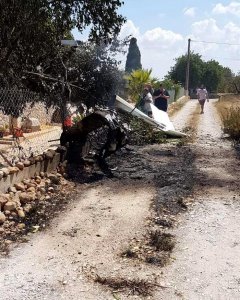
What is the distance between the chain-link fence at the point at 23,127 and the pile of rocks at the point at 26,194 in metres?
0.51

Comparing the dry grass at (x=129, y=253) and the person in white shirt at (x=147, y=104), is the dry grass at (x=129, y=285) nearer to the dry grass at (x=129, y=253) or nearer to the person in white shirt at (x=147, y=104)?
the dry grass at (x=129, y=253)

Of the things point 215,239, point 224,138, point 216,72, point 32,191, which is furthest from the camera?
point 216,72

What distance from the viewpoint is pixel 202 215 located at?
5543 mm

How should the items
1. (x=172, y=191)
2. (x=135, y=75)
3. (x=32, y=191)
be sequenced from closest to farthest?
(x=32, y=191) < (x=172, y=191) < (x=135, y=75)

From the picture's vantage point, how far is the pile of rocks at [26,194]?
523 cm

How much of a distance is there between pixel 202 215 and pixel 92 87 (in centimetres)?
425

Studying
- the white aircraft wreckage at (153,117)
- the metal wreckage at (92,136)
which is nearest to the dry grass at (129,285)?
the metal wreckage at (92,136)

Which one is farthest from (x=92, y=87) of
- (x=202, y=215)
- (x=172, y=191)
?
(x=202, y=215)

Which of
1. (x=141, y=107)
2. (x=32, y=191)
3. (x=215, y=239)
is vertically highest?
(x=141, y=107)

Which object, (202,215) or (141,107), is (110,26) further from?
(141,107)

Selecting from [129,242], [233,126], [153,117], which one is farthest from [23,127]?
[129,242]

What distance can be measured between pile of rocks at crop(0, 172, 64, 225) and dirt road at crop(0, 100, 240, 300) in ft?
1.43

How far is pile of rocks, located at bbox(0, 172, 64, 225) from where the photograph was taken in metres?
5.23

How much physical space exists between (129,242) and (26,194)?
1.86m
